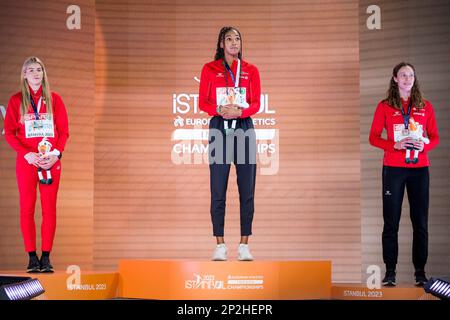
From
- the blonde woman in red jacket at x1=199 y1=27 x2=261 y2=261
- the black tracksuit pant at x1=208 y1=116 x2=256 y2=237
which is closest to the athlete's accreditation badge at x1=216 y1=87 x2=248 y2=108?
the blonde woman in red jacket at x1=199 y1=27 x2=261 y2=261

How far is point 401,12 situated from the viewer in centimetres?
696

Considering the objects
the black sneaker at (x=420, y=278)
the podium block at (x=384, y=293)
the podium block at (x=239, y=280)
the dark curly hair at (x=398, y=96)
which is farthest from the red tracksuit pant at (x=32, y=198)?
the black sneaker at (x=420, y=278)

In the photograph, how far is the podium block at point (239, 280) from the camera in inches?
221

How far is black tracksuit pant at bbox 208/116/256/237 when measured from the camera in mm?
5859

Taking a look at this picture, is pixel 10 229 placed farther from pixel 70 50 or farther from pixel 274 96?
pixel 274 96

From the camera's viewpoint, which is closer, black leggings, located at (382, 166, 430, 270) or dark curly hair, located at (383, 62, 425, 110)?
black leggings, located at (382, 166, 430, 270)

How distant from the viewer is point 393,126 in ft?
19.3

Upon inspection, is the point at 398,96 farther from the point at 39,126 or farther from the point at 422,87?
the point at 39,126

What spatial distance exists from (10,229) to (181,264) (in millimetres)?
1979

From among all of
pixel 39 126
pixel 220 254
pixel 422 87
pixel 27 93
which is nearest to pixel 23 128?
pixel 39 126

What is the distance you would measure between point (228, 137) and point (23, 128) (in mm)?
1655

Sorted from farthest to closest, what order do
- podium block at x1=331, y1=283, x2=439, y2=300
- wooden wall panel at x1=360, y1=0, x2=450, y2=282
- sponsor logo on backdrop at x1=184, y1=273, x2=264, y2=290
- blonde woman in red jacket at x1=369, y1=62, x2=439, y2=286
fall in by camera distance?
1. wooden wall panel at x1=360, y1=0, x2=450, y2=282
2. blonde woman in red jacket at x1=369, y1=62, x2=439, y2=286
3. sponsor logo on backdrop at x1=184, y1=273, x2=264, y2=290
4. podium block at x1=331, y1=283, x2=439, y2=300

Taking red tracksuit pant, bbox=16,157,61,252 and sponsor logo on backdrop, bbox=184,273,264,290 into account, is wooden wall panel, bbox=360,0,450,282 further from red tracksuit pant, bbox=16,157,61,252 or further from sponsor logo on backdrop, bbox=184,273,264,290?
red tracksuit pant, bbox=16,157,61,252

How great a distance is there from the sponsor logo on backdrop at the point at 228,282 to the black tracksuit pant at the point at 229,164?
0.40 m
